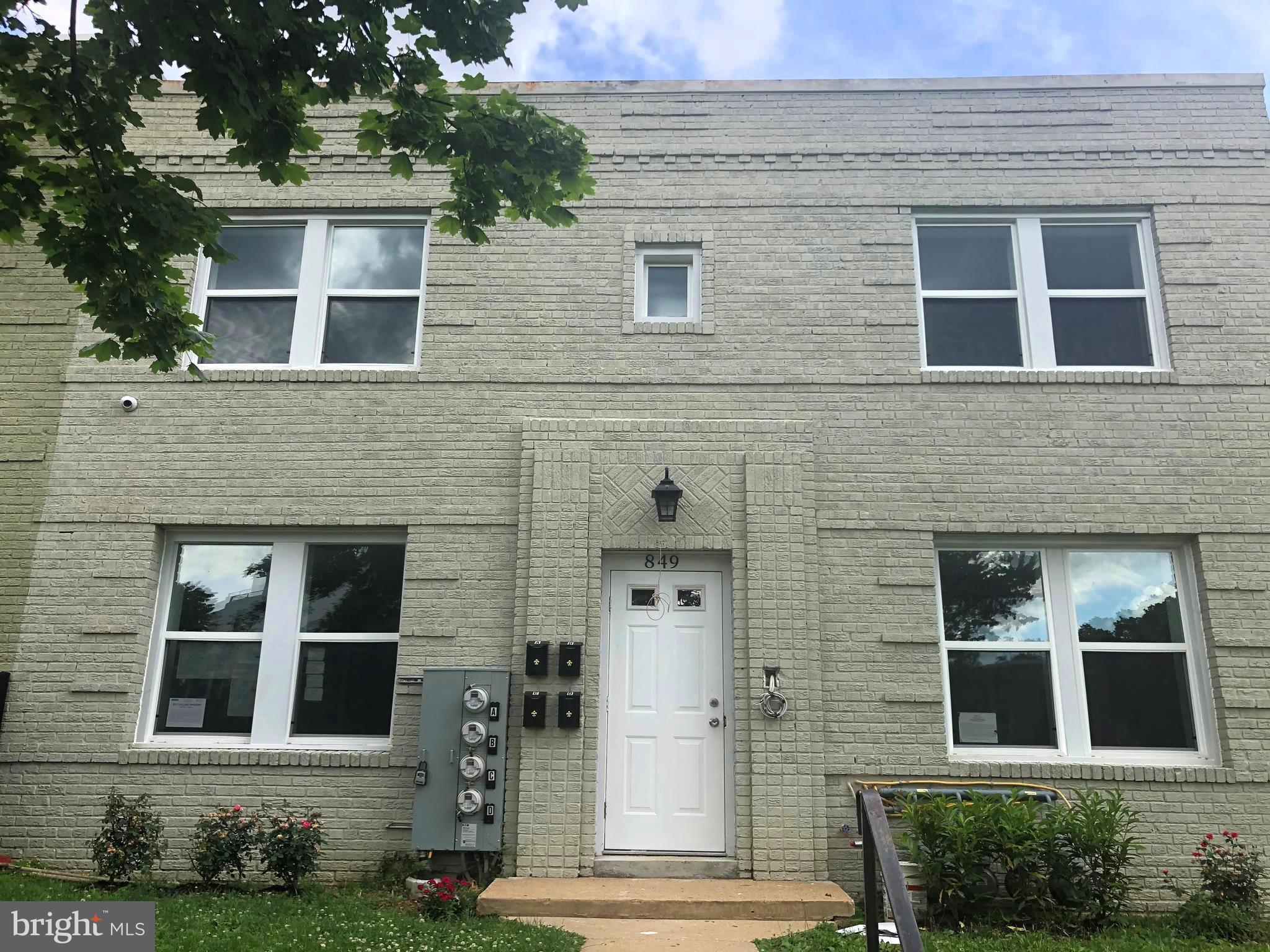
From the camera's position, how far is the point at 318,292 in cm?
869

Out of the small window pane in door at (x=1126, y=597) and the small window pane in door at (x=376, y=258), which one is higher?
the small window pane in door at (x=376, y=258)

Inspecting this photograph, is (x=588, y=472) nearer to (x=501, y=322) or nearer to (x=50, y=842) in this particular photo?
(x=501, y=322)

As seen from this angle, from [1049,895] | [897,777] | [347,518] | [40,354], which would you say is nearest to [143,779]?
[347,518]

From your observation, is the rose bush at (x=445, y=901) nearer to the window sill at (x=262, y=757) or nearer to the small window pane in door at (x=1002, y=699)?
the window sill at (x=262, y=757)

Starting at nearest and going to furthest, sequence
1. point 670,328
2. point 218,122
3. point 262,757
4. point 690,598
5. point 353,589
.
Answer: point 218,122 → point 262,757 → point 690,598 → point 353,589 → point 670,328

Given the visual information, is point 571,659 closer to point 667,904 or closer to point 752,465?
point 667,904

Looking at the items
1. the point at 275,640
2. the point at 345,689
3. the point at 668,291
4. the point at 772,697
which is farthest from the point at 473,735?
the point at 668,291

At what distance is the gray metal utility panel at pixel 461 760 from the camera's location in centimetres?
709

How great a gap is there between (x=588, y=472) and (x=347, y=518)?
6.84ft

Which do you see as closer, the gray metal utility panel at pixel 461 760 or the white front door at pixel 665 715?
the gray metal utility panel at pixel 461 760

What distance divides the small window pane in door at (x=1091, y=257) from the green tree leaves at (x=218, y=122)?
189 inches

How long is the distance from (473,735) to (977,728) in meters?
4.00

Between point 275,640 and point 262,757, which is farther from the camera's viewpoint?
point 275,640

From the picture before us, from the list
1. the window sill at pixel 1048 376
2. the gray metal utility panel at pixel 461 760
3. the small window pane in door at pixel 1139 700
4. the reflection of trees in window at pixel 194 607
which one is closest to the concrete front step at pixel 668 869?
the gray metal utility panel at pixel 461 760
